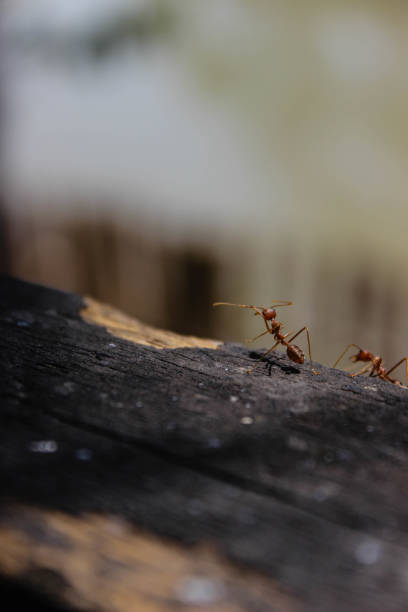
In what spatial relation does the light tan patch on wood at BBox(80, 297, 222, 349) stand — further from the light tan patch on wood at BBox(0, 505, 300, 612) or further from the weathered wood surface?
the light tan patch on wood at BBox(0, 505, 300, 612)

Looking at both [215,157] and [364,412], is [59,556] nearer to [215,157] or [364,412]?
[364,412]

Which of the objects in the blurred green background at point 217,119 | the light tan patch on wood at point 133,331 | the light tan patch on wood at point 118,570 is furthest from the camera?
the blurred green background at point 217,119

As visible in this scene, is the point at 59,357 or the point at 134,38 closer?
the point at 59,357

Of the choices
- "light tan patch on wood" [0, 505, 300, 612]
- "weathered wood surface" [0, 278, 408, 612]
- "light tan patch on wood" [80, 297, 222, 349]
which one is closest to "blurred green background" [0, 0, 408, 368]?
"light tan patch on wood" [80, 297, 222, 349]

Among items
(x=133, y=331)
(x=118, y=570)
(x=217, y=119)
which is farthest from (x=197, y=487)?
(x=217, y=119)

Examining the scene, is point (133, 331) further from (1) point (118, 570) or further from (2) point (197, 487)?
(1) point (118, 570)

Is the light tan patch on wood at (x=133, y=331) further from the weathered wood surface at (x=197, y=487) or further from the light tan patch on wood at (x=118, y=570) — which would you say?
the light tan patch on wood at (x=118, y=570)

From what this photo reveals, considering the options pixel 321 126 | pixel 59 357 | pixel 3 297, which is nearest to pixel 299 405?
pixel 59 357

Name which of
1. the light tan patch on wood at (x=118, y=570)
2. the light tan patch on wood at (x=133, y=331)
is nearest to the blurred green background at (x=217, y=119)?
the light tan patch on wood at (x=133, y=331)
